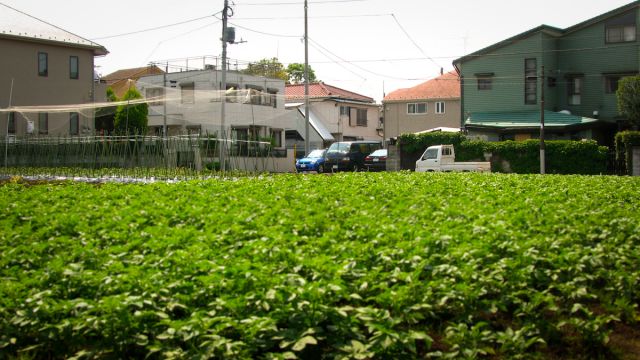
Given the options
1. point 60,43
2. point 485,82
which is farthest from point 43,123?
point 485,82

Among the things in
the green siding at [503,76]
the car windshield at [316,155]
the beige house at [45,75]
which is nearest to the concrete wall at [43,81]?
the beige house at [45,75]

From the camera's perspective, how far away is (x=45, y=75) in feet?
120

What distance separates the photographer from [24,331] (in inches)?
182

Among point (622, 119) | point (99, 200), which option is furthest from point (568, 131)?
point (99, 200)

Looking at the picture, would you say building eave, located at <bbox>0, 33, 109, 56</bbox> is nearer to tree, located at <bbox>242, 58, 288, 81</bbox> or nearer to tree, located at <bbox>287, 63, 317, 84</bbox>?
tree, located at <bbox>242, 58, 288, 81</bbox>

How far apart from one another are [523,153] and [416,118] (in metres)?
20.0

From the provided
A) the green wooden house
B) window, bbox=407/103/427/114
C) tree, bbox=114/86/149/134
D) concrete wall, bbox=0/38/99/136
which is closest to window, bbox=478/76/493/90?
the green wooden house

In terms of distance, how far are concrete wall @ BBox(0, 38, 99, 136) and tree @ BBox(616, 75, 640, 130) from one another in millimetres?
27433

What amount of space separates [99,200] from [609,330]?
23.1 ft

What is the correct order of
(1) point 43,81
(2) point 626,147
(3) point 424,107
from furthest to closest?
(3) point 424,107 → (1) point 43,81 → (2) point 626,147

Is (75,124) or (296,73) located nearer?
(75,124)

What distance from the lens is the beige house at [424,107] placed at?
1902 inches

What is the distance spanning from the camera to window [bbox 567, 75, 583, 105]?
3647 cm

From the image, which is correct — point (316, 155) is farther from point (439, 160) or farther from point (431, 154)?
point (439, 160)
